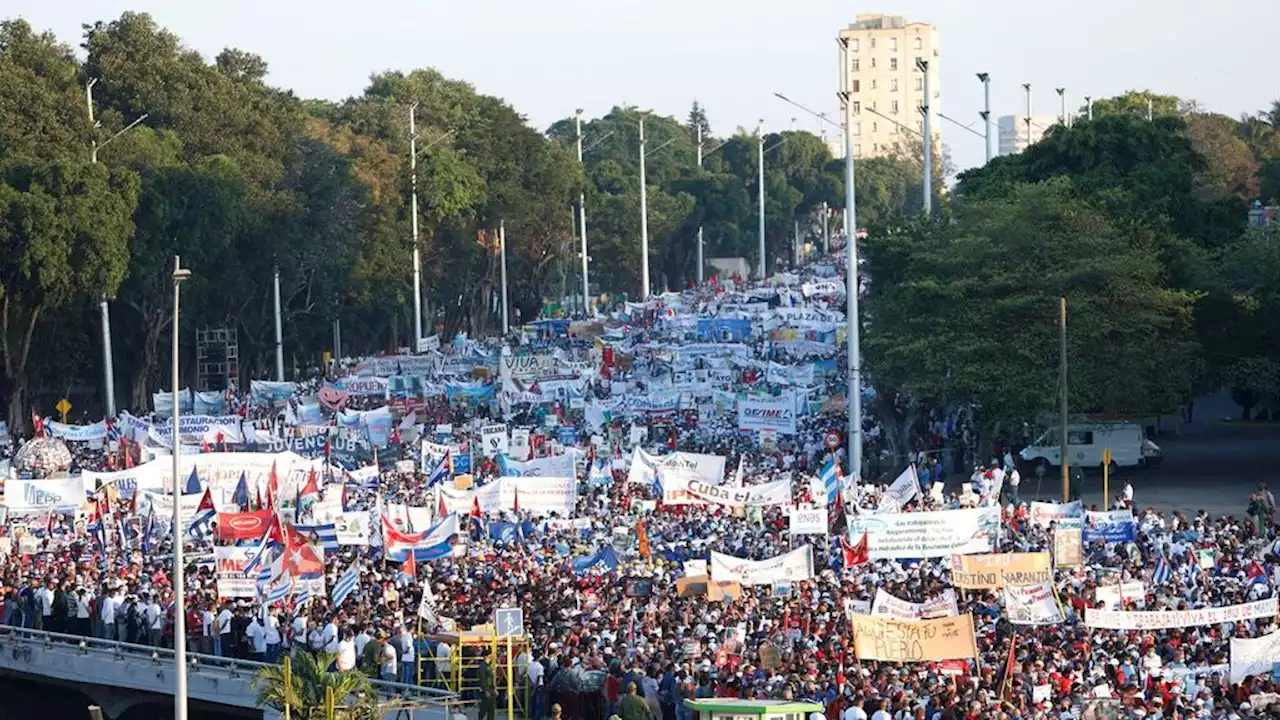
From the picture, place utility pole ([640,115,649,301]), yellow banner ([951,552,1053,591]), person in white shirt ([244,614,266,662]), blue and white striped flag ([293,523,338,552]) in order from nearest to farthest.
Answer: yellow banner ([951,552,1053,591]) → person in white shirt ([244,614,266,662]) → blue and white striped flag ([293,523,338,552]) → utility pole ([640,115,649,301])

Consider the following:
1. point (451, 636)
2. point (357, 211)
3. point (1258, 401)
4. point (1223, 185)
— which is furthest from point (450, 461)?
point (1223, 185)

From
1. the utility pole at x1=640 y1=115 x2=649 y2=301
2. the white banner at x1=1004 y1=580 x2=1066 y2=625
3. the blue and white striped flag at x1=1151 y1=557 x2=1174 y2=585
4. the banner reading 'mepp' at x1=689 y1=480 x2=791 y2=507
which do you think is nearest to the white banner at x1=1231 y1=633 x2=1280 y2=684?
the white banner at x1=1004 y1=580 x2=1066 y2=625

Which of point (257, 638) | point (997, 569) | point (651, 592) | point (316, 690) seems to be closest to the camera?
point (316, 690)

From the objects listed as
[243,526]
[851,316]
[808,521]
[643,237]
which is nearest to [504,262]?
[643,237]

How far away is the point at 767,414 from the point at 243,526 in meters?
15.2

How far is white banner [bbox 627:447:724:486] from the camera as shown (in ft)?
113

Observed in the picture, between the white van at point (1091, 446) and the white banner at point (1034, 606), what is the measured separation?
2162 centimetres

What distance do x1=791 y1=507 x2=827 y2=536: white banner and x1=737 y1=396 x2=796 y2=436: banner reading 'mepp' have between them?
12.1 m

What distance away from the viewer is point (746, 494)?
34.0 metres

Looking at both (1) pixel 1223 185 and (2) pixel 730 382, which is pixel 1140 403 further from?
(1) pixel 1223 185

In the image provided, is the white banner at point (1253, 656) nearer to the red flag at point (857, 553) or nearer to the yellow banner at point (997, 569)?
the yellow banner at point (997, 569)

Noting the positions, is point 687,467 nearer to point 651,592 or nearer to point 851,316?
point 651,592

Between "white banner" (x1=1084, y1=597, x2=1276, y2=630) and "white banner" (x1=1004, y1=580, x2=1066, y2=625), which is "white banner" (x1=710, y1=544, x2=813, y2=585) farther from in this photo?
"white banner" (x1=1084, y1=597, x2=1276, y2=630)

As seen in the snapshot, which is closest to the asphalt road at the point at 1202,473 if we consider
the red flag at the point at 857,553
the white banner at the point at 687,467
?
the white banner at the point at 687,467
